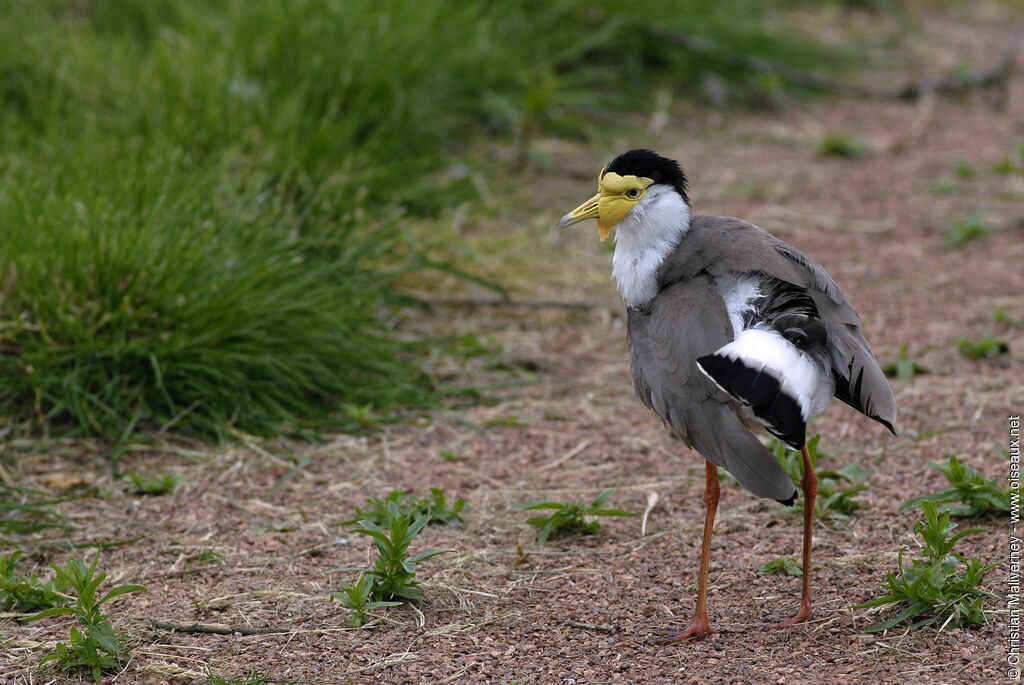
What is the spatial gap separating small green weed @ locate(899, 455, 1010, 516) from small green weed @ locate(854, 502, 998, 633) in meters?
0.37

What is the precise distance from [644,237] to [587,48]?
14.7 ft

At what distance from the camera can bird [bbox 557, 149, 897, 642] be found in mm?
2844

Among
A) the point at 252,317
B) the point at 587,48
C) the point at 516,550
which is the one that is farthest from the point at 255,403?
the point at 587,48

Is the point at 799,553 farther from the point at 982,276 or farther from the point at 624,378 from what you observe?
the point at 982,276

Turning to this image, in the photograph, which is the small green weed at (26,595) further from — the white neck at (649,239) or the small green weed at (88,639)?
the white neck at (649,239)

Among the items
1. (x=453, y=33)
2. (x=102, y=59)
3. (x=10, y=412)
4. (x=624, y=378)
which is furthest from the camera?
(x=453, y=33)

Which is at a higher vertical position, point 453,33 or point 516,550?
A: point 453,33

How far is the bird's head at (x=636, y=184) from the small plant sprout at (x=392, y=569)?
1.06 m

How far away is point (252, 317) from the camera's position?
4.55 m

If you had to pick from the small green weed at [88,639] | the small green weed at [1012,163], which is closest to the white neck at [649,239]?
the small green weed at [88,639]

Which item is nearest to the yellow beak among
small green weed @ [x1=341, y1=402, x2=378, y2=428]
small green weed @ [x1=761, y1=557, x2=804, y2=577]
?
small green weed @ [x1=761, y1=557, x2=804, y2=577]

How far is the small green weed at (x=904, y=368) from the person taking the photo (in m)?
4.61

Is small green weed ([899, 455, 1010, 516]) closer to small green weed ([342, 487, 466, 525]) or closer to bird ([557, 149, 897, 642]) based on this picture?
bird ([557, 149, 897, 642])

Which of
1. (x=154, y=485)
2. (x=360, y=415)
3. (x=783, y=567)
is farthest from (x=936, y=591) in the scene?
(x=154, y=485)
